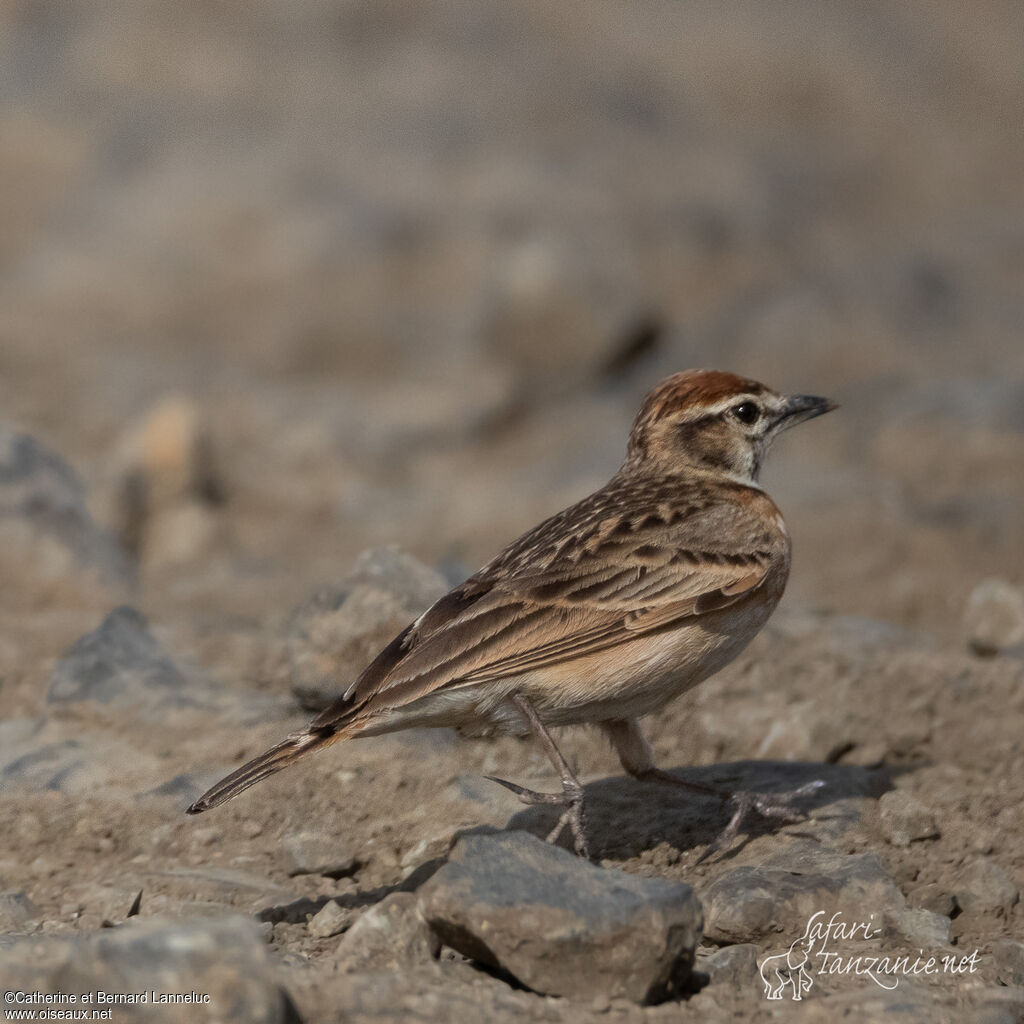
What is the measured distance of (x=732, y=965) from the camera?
4.46 metres

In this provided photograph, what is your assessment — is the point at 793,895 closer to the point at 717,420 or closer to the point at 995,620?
the point at 717,420

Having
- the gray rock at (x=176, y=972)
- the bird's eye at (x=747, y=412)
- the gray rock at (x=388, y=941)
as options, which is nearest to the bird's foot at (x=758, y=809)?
the gray rock at (x=388, y=941)

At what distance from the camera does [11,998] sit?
3.60 metres

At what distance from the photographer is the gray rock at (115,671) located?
6.64 meters

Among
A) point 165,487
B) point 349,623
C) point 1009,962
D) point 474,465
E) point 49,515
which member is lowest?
point 1009,962

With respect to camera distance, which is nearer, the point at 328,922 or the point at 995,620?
the point at 328,922

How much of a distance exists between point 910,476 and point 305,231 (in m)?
6.94

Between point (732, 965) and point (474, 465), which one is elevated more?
point (474, 465)

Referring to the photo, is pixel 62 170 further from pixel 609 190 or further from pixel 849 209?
pixel 849 209

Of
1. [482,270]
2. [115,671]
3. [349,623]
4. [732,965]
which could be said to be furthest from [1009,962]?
[482,270]

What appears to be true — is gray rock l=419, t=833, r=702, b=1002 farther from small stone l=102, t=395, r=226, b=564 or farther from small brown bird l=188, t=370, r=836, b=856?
small stone l=102, t=395, r=226, b=564

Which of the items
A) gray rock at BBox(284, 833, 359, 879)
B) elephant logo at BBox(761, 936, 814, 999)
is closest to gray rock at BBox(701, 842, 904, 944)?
elephant logo at BBox(761, 936, 814, 999)

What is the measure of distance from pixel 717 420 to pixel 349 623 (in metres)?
1.83

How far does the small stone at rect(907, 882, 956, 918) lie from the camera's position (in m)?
5.11
